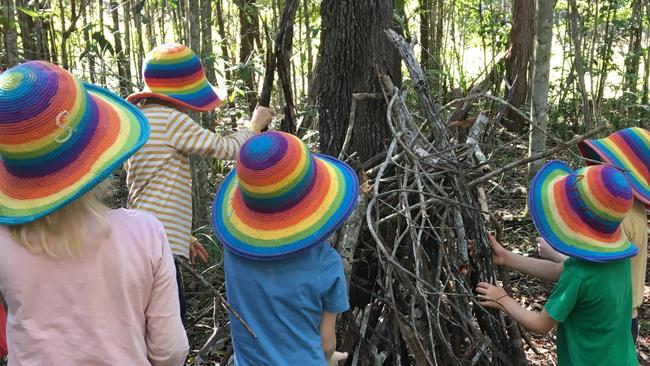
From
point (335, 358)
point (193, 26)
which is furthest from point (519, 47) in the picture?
point (335, 358)

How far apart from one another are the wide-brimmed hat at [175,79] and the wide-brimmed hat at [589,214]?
52.4 inches

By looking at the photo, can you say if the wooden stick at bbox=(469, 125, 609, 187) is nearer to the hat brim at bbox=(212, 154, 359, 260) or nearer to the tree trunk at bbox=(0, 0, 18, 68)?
the hat brim at bbox=(212, 154, 359, 260)

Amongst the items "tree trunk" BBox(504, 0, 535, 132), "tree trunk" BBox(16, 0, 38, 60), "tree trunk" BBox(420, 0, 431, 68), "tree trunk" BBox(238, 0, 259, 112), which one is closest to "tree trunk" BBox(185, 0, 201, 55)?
"tree trunk" BBox(16, 0, 38, 60)

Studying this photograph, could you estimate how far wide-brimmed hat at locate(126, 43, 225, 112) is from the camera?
229cm

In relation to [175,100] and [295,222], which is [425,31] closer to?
[175,100]

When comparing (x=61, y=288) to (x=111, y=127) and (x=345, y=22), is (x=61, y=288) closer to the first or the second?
(x=111, y=127)

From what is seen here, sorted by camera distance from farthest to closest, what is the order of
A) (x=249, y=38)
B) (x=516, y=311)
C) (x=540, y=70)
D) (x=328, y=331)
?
(x=249, y=38) < (x=540, y=70) < (x=516, y=311) < (x=328, y=331)

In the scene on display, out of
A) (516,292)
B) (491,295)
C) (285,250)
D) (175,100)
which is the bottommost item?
(516,292)

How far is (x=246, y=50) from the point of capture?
8.27 metres

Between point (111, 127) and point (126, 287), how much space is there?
0.36m

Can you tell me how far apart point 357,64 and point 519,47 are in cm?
552

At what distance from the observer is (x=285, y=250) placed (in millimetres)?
1637

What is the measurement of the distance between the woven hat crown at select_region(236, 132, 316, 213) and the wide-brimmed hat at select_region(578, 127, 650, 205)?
1.17 meters

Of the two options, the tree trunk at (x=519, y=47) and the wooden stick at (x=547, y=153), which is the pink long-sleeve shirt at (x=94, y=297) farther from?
the tree trunk at (x=519, y=47)
